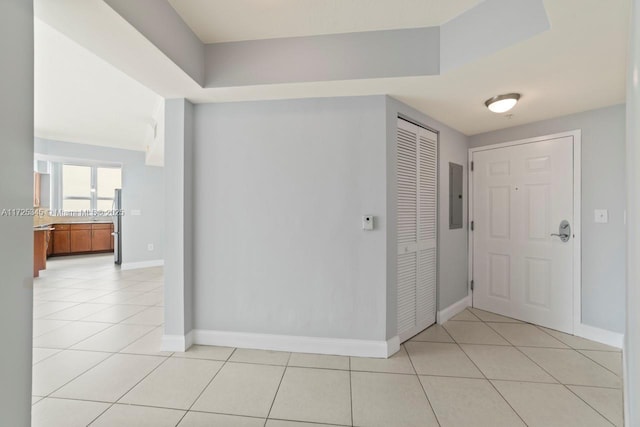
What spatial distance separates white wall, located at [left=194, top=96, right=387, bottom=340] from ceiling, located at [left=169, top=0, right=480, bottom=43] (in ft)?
1.78

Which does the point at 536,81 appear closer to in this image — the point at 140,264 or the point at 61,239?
the point at 140,264

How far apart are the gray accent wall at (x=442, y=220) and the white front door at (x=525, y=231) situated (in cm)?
21

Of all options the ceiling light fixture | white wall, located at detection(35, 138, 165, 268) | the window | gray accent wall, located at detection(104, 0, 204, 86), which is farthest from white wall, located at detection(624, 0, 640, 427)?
the window

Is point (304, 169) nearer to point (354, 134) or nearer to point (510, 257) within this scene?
point (354, 134)

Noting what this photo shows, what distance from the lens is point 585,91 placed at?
2.29 meters

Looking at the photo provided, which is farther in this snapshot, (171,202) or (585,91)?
Answer: (171,202)

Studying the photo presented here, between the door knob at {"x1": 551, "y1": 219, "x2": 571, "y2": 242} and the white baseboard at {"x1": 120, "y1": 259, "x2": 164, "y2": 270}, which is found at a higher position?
the door knob at {"x1": 551, "y1": 219, "x2": 571, "y2": 242}

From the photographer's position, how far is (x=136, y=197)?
579 centimetres

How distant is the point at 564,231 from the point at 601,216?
1.03 feet

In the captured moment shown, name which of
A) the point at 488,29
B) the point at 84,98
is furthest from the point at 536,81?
the point at 84,98

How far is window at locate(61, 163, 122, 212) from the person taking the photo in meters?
7.18

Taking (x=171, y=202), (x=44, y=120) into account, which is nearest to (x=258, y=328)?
(x=171, y=202)

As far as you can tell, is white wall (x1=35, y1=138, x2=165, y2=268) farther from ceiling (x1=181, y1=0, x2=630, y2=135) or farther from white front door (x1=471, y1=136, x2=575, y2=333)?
white front door (x1=471, y1=136, x2=575, y2=333)

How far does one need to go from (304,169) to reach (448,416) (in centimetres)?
204
